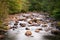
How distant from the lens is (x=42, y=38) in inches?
816

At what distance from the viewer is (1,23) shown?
77.8 feet

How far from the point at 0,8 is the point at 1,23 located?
1.78m

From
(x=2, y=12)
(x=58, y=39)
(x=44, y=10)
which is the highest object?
(x=2, y=12)

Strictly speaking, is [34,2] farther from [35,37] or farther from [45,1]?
[35,37]

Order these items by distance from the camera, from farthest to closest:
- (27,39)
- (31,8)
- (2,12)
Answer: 1. (31,8)
2. (2,12)
3. (27,39)

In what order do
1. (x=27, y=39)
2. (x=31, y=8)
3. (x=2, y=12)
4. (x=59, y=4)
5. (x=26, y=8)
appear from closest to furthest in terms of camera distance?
(x=27, y=39)
(x=2, y=12)
(x=59, y=4)
(x=26, y=8)
(x=31, y=8)

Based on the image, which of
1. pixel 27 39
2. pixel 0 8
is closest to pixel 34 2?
pixel 0 8

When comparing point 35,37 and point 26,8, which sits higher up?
point 35,37

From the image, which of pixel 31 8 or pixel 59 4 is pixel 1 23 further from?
pixel 31 8

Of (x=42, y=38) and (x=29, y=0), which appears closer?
(x=42, y=38)

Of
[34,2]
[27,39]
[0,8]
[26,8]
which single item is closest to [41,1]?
[34,2]

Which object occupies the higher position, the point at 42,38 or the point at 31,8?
the point at 42,38

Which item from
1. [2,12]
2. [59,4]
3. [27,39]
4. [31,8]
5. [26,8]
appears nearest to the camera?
[27,39]

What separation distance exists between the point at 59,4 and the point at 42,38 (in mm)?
10820
